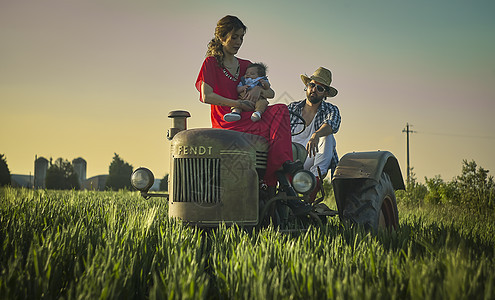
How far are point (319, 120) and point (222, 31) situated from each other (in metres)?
1.83

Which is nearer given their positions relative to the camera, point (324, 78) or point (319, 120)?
point (319, 120)

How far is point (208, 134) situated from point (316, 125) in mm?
2102

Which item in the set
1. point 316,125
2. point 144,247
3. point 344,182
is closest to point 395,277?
point 144,247

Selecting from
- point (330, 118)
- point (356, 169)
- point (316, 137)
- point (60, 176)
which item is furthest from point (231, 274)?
point (60, 176)

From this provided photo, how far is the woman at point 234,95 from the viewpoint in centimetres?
376

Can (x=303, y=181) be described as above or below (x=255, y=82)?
below

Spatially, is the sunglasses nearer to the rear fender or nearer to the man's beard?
the man's beard

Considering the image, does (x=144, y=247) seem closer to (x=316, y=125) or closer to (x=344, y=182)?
(x=344, y=182)

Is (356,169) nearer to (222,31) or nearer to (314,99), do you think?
(314,99)

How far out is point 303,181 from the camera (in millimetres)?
3477

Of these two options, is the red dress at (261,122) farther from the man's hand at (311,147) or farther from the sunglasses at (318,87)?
the sunglasses at (318,87)

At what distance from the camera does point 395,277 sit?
7.55ft

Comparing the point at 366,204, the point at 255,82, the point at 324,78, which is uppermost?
the point at 324,78

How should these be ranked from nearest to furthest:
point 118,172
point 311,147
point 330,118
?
point 311,147 → point 330,118 → point 118,172
